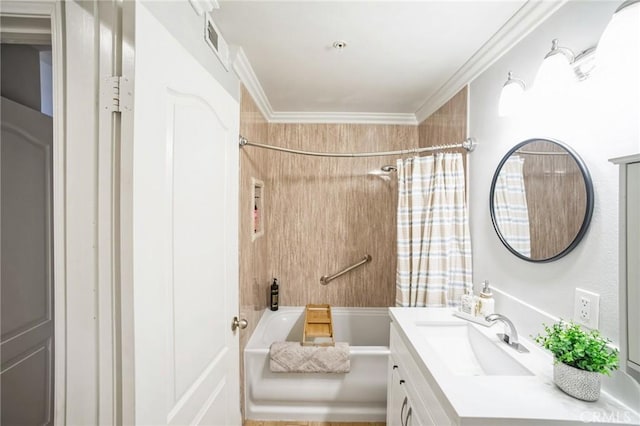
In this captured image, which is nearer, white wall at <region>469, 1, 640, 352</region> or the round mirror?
white wall at <region>469, 1, 640, 352</region>

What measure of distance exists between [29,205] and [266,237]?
1.68 metres

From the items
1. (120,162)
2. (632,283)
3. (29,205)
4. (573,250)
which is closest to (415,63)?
(573,250)

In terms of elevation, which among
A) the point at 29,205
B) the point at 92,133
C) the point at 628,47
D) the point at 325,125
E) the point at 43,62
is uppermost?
the point at 325,125

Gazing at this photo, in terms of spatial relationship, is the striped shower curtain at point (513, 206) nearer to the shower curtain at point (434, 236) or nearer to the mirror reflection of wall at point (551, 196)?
the mirror reflection of wall at point (551, 196)

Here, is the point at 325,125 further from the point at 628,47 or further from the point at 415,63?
the point at 628,47

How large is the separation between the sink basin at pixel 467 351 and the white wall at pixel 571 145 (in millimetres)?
213

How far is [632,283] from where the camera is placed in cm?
74

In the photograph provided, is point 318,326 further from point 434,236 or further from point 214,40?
point 214,40

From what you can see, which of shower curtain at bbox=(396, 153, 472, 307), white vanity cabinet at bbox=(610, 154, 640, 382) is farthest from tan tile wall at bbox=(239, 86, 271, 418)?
white vanity cabinet at bbox=(610, 154, 640, 382)

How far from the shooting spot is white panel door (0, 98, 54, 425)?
115 cm

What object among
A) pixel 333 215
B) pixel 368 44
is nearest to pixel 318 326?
pixel 333 215

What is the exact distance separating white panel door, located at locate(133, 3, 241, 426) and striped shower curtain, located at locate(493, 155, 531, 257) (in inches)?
55.6

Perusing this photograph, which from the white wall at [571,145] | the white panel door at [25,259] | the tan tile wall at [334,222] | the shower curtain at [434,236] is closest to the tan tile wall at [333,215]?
the tan tile wall at [334,222]

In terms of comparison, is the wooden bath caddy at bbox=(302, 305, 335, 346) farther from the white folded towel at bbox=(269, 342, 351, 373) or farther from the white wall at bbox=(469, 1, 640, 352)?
the white wall at bbox=(469, 1, 640, 352)
